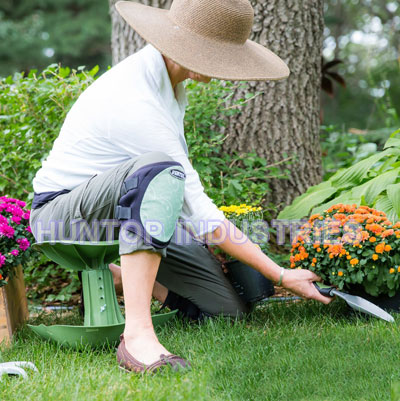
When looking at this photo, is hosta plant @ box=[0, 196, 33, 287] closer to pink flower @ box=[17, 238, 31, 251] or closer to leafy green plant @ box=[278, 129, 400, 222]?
pink flower @ box=[17, 238, 31, 251]

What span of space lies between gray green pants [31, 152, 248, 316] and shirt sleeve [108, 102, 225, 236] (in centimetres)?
7

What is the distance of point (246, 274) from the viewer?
2.38 m

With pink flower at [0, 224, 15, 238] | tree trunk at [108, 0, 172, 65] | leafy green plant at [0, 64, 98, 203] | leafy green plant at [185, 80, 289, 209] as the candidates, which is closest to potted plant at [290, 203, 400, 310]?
leafy green plant at [185, 80, 289, 209]

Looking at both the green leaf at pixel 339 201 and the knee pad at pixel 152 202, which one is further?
the green leaf at pixel 339 201

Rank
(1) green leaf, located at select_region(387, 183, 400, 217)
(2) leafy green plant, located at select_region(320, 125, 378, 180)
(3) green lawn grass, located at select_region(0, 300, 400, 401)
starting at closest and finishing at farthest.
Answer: (3) green lawn grass, located at select_region(0, 300, 400, 401) < (1) green leaf, located at select_region(387, 183, 400, 217) < (2) leafy green plant, located at select_region(320, 125, 378, 180)

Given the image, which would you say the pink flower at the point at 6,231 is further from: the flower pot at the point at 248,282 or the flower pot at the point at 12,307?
the flower pot at the point at 248,282

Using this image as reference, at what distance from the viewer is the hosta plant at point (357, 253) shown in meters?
2.14

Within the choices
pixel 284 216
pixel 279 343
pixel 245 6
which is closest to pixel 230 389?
pixel 279 343

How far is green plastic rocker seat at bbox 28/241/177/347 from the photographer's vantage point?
204cm

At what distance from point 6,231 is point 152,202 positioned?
80cm

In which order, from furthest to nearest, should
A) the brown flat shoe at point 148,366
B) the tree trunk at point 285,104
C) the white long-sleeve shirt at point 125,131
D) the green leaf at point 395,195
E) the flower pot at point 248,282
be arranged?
the tree trunk at point 285,104 < the green leaf at point 395,195 < the flower pot at point 248,282 < the white long-sleeve shirt at point 125,131 < the brown flat shoe at point 148,366

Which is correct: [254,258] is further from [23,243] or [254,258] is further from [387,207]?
[23,243]

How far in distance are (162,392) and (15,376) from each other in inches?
22.0

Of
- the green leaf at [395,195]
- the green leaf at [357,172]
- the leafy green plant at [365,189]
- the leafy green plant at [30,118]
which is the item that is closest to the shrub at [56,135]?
the leafy green plant at [30,118]
